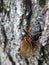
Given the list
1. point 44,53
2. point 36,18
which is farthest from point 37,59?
point 36,18

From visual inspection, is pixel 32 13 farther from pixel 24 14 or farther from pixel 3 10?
pixel 3 10

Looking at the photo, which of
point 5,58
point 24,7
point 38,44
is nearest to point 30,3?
point 24,7

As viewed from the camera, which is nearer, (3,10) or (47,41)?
(47,41)

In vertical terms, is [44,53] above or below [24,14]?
below

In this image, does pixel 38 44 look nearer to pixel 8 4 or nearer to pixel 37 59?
pixel 37 59

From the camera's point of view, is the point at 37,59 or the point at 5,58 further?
the point at 5,58

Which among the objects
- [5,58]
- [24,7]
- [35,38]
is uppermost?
[24,7]
